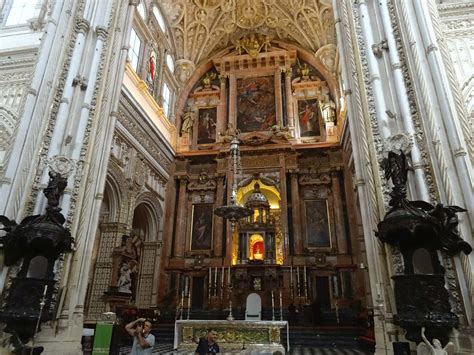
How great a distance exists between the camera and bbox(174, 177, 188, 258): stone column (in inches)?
669

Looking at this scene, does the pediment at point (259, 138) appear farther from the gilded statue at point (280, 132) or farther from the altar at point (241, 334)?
the altar at point (241, 334)

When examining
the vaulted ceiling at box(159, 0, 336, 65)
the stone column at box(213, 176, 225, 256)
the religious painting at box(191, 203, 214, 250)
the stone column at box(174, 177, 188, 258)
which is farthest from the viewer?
the vaulted ceiling at box(159, 0, 336, 65)

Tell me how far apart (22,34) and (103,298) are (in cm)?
847

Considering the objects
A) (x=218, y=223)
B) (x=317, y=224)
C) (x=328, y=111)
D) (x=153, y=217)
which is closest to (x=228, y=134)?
(x=218, y=223)

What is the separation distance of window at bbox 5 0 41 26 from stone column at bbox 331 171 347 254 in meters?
Answer: 13.6

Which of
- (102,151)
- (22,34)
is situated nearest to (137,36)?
(22,34)

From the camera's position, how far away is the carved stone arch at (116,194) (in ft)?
42.1

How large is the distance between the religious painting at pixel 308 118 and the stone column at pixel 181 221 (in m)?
6.86

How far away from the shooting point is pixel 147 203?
15.7 m

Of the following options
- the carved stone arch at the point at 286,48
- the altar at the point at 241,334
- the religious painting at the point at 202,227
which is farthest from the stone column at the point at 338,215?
the altar at the point at 241,334

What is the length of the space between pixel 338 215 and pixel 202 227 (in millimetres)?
6569

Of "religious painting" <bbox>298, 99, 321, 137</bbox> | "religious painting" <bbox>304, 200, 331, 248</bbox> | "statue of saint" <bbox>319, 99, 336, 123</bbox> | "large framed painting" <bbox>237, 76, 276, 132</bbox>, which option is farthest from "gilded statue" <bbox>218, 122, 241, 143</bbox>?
"religious painting" <bbox>304, 200, 331, 248</bbox>

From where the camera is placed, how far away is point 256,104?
65.1 ft

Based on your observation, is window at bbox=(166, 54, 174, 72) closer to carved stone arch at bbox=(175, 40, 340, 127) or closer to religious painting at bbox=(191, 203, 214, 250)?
carved stone arch at bbox=(175, 40, 340, 127)
